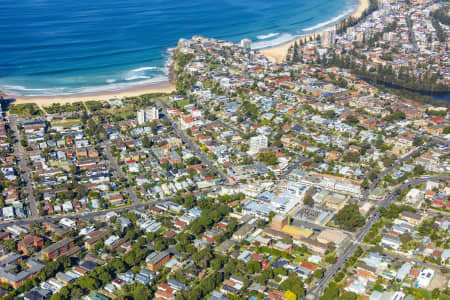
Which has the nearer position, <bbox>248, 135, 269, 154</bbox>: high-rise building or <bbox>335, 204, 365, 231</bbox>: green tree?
<bbox>335, 204, 365, 231</bbox>: green tree

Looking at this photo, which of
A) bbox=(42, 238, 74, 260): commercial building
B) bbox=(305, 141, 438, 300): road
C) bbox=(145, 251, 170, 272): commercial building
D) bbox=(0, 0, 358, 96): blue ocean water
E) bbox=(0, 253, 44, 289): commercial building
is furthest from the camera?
bbox=(0, 0, 358, 96): blue ocean water

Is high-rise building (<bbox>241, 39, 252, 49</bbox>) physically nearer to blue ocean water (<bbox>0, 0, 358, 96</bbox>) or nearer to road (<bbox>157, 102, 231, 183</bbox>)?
blue ocean water (<bbox>0, 0, 358, 96</bbox>)

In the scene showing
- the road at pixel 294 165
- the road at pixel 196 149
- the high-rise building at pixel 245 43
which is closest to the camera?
the road at pixel 294 165

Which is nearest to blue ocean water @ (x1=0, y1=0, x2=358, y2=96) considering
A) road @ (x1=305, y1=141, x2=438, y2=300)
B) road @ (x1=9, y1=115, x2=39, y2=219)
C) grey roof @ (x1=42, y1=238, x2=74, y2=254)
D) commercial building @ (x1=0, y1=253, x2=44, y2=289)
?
road @ (x1=9, y1=115, x2=39, y2=219)

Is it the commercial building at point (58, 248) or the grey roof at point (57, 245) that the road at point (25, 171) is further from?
the commercial building at point (58, 248)

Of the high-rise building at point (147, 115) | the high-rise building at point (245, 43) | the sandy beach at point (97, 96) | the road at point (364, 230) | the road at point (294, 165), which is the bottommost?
the road at point (364, 230)

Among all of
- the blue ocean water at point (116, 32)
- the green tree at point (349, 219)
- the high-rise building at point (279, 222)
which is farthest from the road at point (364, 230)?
the blue ocean water at point (116, 32)
